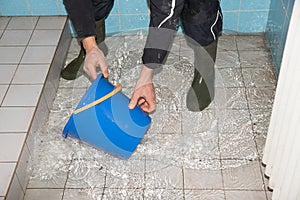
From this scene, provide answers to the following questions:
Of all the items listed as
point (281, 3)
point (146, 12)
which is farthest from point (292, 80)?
point (146, 12)

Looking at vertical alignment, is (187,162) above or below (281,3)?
below

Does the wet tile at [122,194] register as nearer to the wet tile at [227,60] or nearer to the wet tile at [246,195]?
the wet tile at [246,195]

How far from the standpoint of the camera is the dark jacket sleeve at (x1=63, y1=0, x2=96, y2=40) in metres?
1.37

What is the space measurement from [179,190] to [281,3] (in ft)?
2.95

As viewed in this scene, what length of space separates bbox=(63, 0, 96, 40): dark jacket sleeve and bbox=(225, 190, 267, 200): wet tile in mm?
709

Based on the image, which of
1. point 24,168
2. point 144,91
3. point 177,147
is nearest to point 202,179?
point 177,147

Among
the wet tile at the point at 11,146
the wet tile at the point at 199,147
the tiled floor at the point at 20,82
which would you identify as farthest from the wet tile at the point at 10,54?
the wet tile at the point at 199,147

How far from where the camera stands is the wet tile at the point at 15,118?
150cm

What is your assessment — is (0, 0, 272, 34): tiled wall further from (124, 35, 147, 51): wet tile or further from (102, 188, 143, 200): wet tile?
(102, 188, 143, 200): wet tile

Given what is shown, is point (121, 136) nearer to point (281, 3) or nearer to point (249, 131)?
point (249, 131)

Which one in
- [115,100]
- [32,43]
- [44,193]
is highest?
[115,100]

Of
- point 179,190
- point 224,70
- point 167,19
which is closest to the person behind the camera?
point 167,19

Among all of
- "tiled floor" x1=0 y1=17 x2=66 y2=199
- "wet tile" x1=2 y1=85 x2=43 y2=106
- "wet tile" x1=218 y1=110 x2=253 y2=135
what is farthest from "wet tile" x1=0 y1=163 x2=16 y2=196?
"wet tile" x1=218 y1=110 x2=253 y2=135

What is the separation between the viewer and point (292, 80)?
103 centimetres
